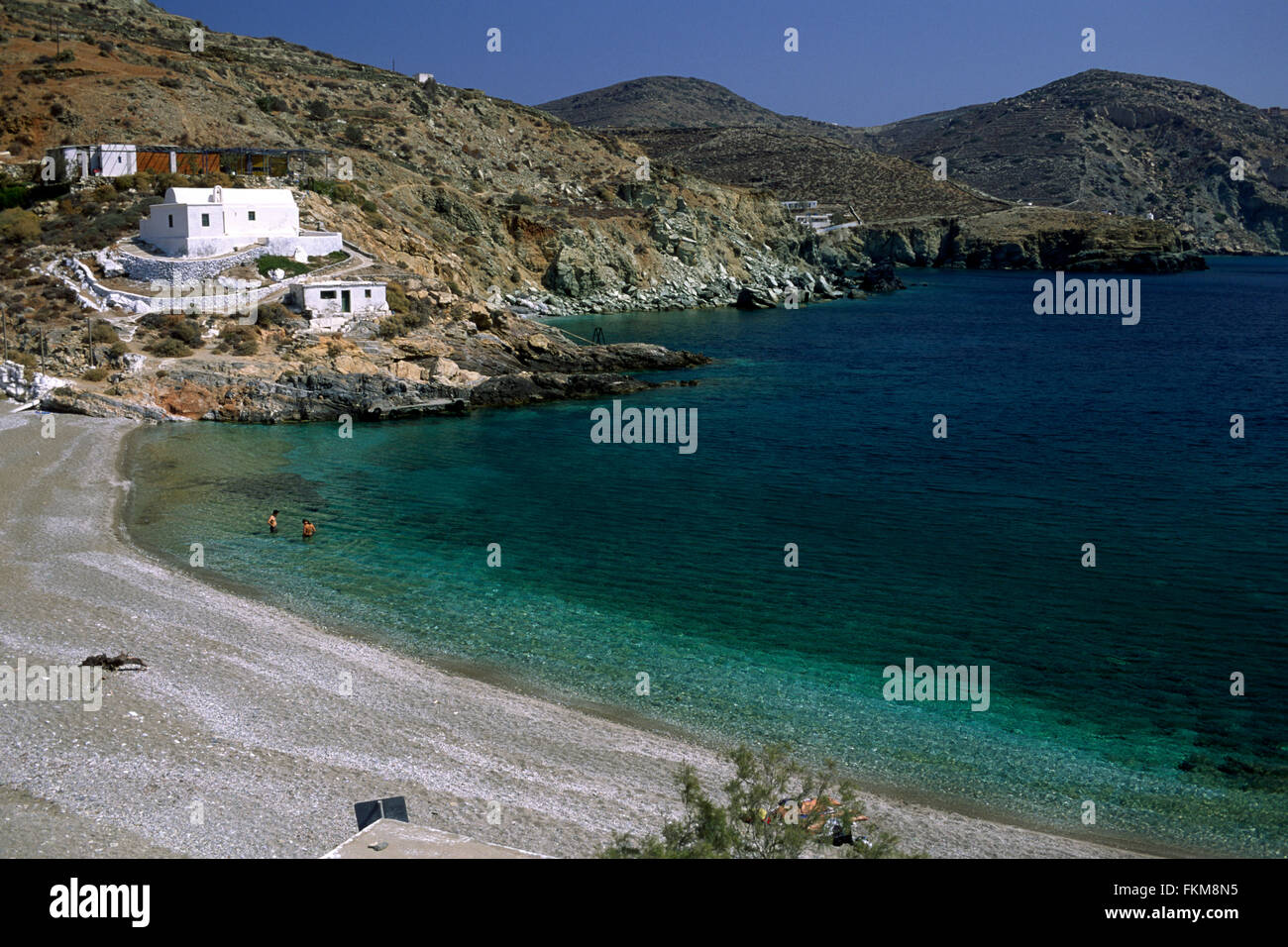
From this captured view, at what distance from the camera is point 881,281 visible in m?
102

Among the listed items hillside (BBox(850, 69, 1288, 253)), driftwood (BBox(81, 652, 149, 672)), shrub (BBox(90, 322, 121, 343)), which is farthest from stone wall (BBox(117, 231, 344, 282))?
hillside (BBox(850, 69, 1288, 253))

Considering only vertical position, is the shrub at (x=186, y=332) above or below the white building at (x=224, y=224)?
below

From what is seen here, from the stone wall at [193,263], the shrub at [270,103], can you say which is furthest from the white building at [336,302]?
the shrub at [270,103]

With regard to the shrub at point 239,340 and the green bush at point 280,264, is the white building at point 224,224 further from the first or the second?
the shrub at point 239,340

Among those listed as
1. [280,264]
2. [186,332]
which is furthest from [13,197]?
[186,332]

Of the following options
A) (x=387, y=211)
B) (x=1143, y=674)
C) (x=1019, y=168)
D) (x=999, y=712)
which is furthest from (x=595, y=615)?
(x=1019, y=168)

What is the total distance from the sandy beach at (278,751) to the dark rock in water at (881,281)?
89117 millimetres

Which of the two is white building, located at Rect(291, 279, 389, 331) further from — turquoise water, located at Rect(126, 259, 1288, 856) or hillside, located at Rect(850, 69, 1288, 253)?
hillside, located at Rect(850, 69, 1288, 253)

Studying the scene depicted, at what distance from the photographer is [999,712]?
16.1 metres

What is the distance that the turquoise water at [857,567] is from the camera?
15.0m

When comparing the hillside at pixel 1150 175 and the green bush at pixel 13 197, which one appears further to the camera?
the hillside at pixel 1150 175

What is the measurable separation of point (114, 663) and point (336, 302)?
1118 inches

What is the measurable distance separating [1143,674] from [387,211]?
51.1 metres
